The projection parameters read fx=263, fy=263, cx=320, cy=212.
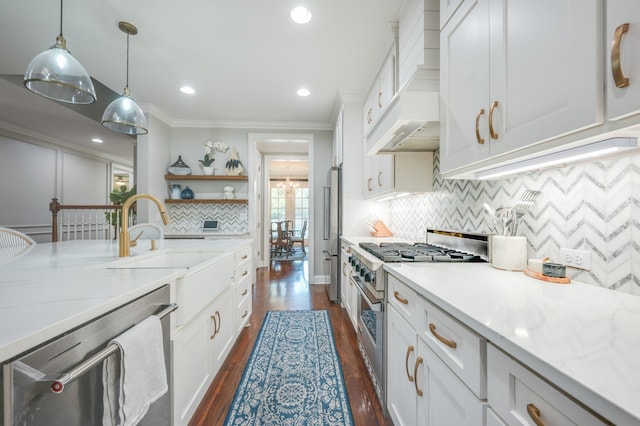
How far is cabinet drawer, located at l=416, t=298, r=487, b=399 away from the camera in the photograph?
0.66 metres

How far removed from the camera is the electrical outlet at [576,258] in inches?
37.7

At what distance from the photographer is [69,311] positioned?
65cm

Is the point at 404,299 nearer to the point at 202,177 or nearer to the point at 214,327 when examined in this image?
the point at 214,327

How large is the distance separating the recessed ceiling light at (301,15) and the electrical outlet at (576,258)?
82.2 inches

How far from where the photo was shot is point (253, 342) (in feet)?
7.42

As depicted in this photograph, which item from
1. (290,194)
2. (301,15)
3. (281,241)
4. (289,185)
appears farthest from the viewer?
(290,194)

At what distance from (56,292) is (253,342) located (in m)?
1.73

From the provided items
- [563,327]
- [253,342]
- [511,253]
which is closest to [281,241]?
[253,342]

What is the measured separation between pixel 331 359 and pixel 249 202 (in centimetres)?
279

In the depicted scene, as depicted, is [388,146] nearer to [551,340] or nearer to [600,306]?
[600,306]

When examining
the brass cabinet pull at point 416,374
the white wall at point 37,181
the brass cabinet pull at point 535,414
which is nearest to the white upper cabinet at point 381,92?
the brass cabinet pull at point 416,374

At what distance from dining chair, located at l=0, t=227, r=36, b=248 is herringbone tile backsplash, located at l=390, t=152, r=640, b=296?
121 inches

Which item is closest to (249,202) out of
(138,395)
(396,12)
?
(396,12)

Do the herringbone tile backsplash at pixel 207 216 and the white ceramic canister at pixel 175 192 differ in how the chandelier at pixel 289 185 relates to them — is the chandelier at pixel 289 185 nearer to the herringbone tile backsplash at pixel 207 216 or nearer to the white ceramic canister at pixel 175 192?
the herringbone tile backsplash at pixel 207 216
